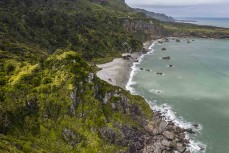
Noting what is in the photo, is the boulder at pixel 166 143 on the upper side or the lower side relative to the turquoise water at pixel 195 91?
lower

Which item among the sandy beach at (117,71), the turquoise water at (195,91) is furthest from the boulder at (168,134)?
the sandy beach at (117,71)

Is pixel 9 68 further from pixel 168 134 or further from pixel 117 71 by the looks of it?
pixel 117 71

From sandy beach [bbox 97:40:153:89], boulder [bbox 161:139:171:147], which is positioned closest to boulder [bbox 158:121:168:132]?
boulder [bbox 161:139:171:147]

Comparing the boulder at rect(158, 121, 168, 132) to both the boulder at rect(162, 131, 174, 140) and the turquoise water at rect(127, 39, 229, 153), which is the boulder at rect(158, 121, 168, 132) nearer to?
the boulder at rect(162, 131, 174, 140)

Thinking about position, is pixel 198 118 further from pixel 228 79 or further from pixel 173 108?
pixel 228 79

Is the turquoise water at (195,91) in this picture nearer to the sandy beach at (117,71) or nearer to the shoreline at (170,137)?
the shoreline at (170,137)

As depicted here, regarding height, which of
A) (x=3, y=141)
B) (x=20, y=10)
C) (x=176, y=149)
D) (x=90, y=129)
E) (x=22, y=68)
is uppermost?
(x=20, y=10)

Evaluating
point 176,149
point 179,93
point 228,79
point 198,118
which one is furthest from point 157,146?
point 228,79
